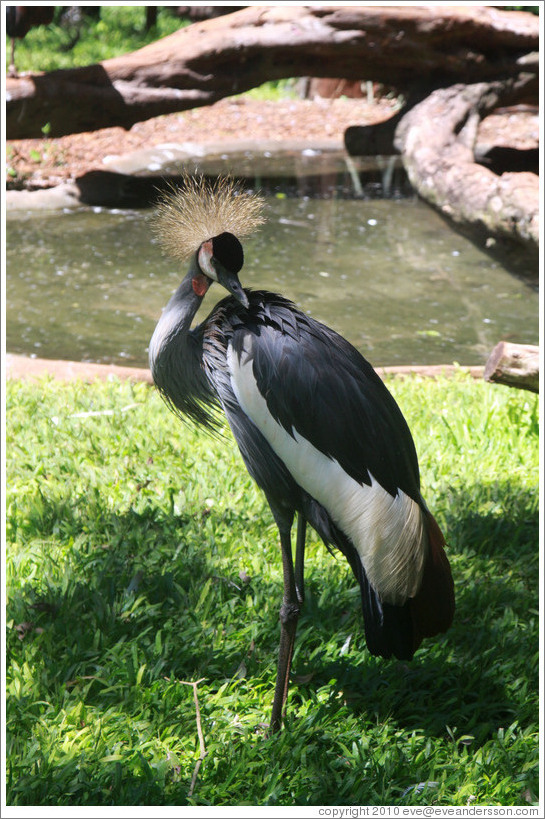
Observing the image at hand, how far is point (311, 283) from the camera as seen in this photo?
260 inches

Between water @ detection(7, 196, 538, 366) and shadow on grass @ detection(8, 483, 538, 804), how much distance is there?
2.24 m

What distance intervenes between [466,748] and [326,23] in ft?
24.2

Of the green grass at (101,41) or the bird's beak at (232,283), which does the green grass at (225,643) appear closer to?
the bird's beak at (232,283)

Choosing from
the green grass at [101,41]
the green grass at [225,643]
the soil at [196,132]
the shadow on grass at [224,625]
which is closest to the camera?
the green grass at [225,643]

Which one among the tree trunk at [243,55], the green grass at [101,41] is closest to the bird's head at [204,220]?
the tree trunk at [243,55]

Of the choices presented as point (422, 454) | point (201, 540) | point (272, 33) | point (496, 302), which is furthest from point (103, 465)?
point (272, 33)

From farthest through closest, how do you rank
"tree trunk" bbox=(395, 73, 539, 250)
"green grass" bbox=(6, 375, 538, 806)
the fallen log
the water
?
1. "tree trunk" bbox=(395, 73, 539, 250)
2. the water
3. the fallen log
4. "green grass" bbox=(6, 375, 538, 806)

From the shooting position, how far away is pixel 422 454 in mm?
3789

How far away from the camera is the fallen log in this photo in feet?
9.55

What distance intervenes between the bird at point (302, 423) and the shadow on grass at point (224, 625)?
0.34 m

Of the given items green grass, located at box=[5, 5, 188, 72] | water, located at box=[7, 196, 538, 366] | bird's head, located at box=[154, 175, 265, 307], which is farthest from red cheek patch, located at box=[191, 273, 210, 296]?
green grass, located at box=[5, 5, 188, 72]

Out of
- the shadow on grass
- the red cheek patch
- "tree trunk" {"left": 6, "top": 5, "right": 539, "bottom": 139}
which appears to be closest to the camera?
the red cheek patch

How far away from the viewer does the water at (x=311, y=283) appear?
5629 mm

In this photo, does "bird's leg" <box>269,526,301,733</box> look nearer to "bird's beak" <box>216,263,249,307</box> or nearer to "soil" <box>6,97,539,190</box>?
"bird's beak" <box>216,263,249,307</box>
